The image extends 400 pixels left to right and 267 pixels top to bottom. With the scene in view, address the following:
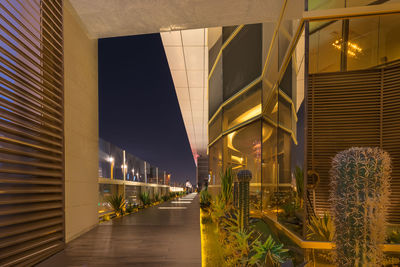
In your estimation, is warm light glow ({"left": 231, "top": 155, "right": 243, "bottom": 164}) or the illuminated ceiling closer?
the illuminated ceiling

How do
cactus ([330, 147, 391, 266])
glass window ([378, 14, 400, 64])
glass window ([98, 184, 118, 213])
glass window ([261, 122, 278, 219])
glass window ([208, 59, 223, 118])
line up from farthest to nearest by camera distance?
glass window ([208, 59, 223, 118]) → glass window ([98, 184, 118, 213]) → glass window ([261, 122, 278, 219]) → glass window ([378, 14, 400, 64]) → cactus ([330, 147, 391, 266])

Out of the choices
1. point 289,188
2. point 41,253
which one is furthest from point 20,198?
point 289,188

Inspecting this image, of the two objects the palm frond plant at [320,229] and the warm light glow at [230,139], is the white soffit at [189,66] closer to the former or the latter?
the warm light glow at [230,139]

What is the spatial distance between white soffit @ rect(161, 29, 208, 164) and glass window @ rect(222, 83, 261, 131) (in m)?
1.91

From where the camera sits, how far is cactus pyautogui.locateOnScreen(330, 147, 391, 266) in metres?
1.70

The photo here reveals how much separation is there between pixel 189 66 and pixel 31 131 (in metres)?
6.49

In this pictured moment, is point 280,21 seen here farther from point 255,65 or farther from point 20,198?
point 20,198

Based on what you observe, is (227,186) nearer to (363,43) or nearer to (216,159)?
(363,43)

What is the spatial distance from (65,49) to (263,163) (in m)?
4.59

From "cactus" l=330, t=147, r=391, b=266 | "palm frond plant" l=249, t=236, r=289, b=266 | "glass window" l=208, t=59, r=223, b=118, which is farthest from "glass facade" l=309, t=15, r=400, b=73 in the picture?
"glass window" l=208, t=59, r=223, b=118

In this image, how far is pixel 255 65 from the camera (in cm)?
691

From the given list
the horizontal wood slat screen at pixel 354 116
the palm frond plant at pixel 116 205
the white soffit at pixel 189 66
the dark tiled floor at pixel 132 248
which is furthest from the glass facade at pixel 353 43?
the palm frond plant at pixel 116 205

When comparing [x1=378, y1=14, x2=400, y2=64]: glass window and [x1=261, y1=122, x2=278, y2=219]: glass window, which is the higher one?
[x1=378, y1=14, x2=400, y2=64]: glass window

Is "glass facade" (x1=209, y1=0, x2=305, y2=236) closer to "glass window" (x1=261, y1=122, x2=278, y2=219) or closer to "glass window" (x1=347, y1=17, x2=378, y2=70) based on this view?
"glass window" (x1=261, y1=122, x2=278, y2=219)
